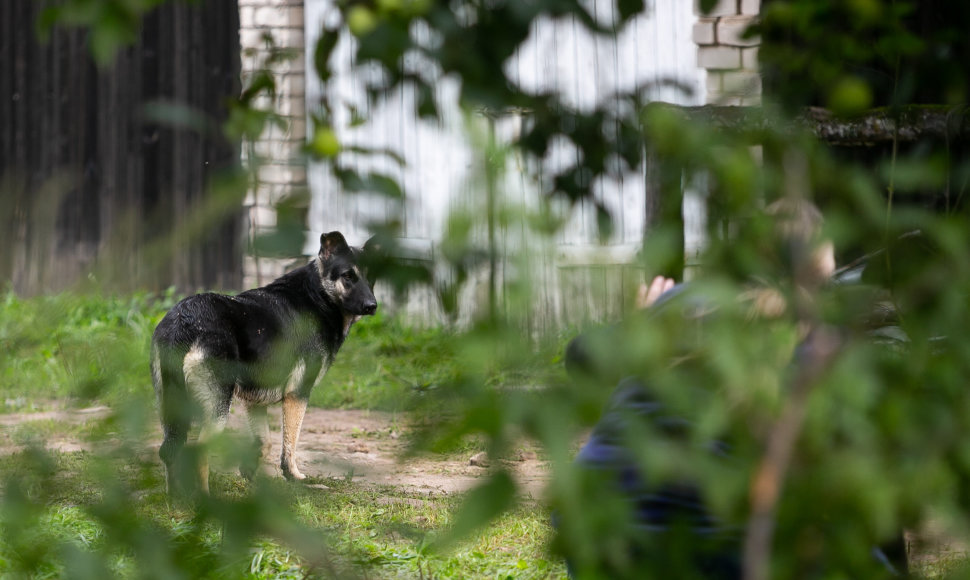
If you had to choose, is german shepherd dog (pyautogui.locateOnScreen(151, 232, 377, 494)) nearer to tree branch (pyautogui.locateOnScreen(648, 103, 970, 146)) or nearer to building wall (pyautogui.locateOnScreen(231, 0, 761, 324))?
tree branch (pyautogui.locateOnScreen(648, 103, 970, 146))

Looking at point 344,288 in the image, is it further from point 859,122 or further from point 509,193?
point 509,193

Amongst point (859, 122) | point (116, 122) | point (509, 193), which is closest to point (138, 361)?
point (509, 193)

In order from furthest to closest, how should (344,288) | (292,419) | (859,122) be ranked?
1. (344,288)
2. (292,419)
3. (859,122)

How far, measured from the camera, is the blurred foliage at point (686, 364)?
0.87 meters

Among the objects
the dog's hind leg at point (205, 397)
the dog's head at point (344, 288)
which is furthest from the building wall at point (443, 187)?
the dog's head at point (344, 288)

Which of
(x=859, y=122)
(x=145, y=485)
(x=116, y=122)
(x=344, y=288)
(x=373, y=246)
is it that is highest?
(x=116, y=122)

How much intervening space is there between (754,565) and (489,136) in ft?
1.27

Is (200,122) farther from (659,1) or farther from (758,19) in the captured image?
(659,1)

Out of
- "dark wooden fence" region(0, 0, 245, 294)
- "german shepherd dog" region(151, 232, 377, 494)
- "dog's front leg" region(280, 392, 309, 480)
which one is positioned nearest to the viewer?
"german shepherd dog" region(151, 232, 377, 494)

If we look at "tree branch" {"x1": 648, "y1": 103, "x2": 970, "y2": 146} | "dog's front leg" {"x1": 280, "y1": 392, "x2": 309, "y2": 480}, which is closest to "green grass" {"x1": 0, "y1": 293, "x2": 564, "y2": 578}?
"tree branch" {"x1": 648, "y1": 103, "x2": 970, "y2": 146}

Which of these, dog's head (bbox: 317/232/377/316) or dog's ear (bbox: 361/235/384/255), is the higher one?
dog's ear (bbox: 361/235/384/255)

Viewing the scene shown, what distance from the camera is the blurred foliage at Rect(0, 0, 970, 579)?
875 millimetres

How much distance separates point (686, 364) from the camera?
96cm

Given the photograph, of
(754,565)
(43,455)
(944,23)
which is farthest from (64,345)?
(944,23)
